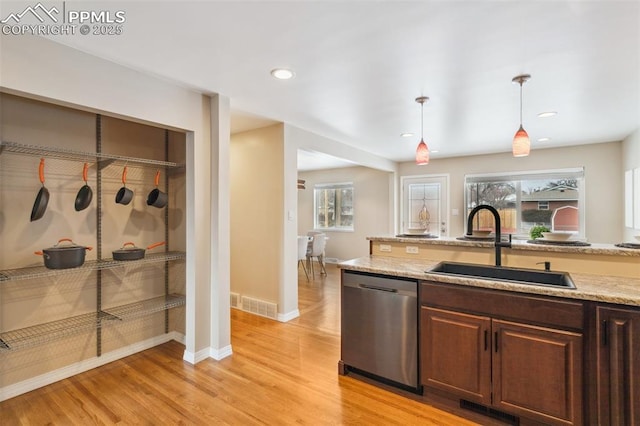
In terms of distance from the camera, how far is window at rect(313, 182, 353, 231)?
8016 mm

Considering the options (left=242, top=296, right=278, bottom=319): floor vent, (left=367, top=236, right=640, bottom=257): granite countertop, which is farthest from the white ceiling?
(left=242, top=296, right=278, bottom=319): floor vent

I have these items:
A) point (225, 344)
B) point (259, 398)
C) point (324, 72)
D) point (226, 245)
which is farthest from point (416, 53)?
point (225, 344)

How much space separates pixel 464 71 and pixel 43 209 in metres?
3.42

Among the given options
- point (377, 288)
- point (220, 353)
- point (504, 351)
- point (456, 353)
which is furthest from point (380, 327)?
point (220, 353)

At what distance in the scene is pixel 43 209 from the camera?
7.61 ft

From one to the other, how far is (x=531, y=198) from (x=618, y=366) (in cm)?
489

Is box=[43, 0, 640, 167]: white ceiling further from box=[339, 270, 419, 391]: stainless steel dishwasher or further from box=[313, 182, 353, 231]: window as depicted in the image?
box=[313, 182, 353, 231]: window

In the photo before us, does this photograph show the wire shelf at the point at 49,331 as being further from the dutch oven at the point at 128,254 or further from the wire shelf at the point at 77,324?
the dutch oven at the point at 128,254

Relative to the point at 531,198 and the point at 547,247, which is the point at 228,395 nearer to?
the point at 547,247

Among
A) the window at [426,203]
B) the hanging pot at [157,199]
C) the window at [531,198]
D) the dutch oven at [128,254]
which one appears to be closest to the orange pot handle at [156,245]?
the dutch oven at [128,254]

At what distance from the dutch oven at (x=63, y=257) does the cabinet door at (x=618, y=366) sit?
3.40 meters

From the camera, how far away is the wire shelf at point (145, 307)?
9.18ft

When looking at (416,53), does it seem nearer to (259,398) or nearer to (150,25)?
(150,25)

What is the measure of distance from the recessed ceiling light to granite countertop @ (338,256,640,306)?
1.64 metres
